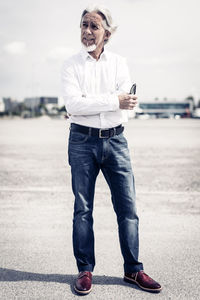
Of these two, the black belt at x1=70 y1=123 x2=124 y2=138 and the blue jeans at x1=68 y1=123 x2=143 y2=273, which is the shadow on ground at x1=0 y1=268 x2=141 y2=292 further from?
the black belt at x1=70 y1=123 x2=124 y2=138

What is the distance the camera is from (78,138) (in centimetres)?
312

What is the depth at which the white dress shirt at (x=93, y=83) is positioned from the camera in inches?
120

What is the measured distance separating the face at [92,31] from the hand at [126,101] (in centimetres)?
45

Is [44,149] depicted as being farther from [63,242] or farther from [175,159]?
[63,242]

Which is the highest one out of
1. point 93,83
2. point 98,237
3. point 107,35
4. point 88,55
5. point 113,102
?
point 107,35

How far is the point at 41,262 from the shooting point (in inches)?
142

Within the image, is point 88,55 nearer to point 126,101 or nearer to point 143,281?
point 126,101

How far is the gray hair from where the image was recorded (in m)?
3.01

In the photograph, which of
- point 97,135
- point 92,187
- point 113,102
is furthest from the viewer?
point 92,187

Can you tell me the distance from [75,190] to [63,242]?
1.19 m

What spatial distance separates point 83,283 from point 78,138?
1111 mm

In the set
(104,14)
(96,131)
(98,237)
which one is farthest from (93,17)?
(98,237)

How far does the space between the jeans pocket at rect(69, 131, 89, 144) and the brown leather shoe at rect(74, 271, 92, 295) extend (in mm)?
1033

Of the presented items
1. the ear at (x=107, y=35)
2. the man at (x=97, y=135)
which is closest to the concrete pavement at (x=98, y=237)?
the man at (x=97, y=135)
